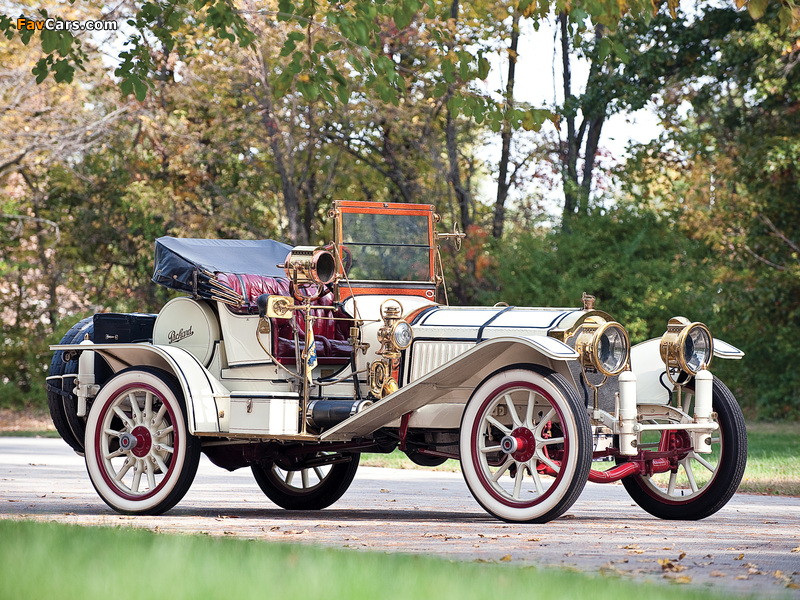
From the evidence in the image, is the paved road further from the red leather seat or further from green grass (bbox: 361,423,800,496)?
the red leather seat

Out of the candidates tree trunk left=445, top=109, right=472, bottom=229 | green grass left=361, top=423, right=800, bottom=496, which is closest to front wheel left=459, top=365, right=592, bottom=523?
green grass left=361, top=423, right=800, bottom=496

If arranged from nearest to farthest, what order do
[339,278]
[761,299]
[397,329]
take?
[397,329] < [339,278] < [761,299]

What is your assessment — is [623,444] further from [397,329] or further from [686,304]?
[686,304]

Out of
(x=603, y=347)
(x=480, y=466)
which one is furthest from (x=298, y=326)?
(x=603, y=347)

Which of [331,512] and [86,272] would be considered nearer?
[331,512]

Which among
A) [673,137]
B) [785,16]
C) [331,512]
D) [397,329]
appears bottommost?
Answer: [331,512]

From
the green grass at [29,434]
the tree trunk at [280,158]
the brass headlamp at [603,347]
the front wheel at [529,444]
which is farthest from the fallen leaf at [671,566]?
the tree trunk at [280,158]

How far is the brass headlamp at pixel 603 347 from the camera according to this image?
7.56m

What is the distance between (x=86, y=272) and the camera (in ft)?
96.4

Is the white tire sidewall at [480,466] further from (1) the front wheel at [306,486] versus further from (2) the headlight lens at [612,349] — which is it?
(1) the front wheel at [306,486]

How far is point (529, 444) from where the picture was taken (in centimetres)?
738

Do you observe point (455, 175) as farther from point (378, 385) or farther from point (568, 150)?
point (378, 385)

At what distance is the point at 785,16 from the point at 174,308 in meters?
5.39

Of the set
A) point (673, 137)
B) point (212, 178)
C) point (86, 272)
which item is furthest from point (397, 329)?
point (86, 272)
